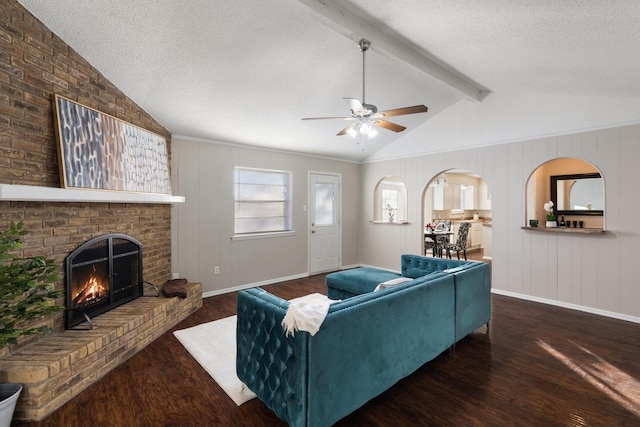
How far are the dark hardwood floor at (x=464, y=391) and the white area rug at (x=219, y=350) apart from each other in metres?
0.07

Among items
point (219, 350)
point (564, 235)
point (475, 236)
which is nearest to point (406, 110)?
point (219, 350)

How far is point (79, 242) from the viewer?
2.88 meters

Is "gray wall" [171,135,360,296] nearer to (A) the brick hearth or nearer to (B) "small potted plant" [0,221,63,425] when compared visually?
(A) the brick hearth

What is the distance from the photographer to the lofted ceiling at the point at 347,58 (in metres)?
2.39

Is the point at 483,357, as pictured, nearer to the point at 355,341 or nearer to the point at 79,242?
the point at 355,341

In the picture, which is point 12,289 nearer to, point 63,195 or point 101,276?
point 63,195

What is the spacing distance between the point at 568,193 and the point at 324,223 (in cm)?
455

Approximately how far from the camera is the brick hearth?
80.4 inches

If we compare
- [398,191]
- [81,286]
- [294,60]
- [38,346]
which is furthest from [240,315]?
[398,191]

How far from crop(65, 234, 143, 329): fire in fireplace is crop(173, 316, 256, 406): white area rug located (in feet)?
2.52

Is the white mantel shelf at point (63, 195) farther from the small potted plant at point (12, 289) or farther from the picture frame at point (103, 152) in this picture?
the small potted plant at point (12, 289)

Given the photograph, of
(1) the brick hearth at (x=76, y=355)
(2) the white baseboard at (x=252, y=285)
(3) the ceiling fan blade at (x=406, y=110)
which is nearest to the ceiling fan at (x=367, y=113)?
(3) the ceiling fan blade at (x=406, y=110)

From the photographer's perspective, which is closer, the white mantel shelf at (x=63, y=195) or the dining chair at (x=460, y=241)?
the white mantel shelf at (x=63, y=195)

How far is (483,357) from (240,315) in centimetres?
223
